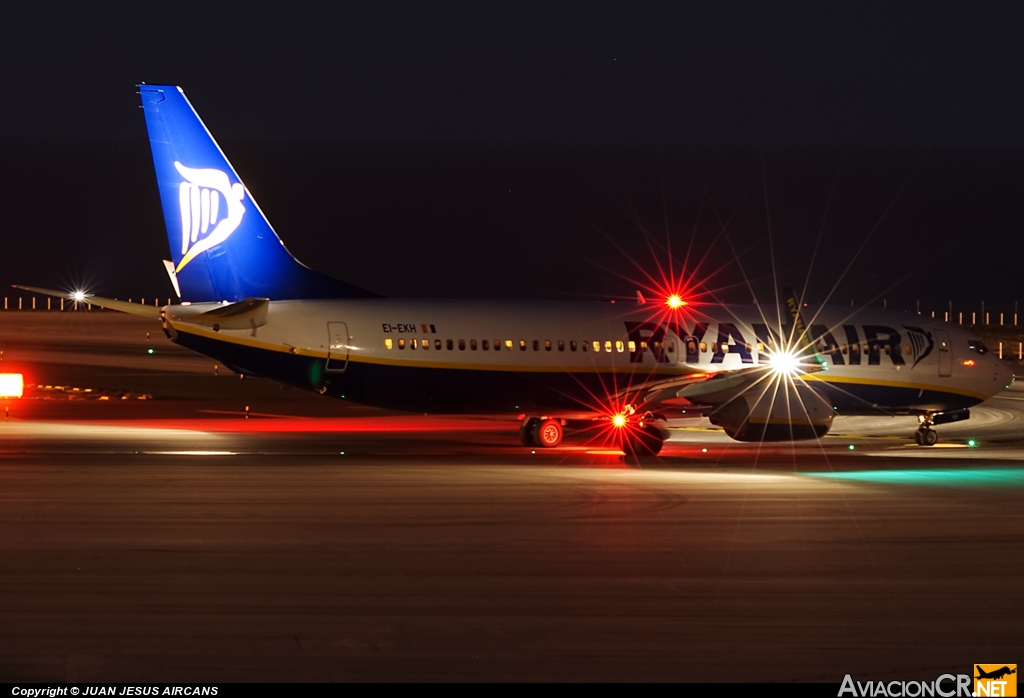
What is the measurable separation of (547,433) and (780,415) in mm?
5438

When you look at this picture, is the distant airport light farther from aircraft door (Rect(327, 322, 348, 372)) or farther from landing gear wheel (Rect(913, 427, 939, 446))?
landing gear wheel (Rect(913, 427, 939, 446))

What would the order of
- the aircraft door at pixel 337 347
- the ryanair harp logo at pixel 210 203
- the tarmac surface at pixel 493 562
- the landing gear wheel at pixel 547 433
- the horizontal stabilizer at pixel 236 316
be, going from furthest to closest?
the landing gear wheel at pixel 547 433
the ryanair harp logo at pixel 210 203
the aircraft door at pixel 337 347
the horizontal stabilizer at pixel 236 316
the tarmac surface at pixel 493 562

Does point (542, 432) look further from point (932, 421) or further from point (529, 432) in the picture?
point (932, 421)

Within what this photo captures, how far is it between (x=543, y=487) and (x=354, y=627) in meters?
11.0

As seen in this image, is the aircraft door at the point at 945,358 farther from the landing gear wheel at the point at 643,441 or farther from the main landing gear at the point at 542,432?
the main landing gear at the point at 542,432

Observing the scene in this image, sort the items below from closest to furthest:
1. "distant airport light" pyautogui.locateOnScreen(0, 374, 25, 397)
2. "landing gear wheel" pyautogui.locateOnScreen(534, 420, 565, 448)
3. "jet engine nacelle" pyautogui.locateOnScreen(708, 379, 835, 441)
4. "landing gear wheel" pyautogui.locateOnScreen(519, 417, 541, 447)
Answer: "jet engine nacelle" pyautogui.locateOnScreen(708, 379, 835, 441)
"landing gear wheel" pyautogui.locateOnScreen(534, 420, 565, 448)
"landing gear wheel" pyautogui.locateOnScreen(519, 417, 541, 447)
"distant airport light" pyautogui.locateOnScreen(0, 374, 25, 397)

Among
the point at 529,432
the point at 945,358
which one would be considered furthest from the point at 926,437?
the point at 529,432

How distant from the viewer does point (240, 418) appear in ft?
128

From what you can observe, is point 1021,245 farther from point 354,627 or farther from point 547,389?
point 354,627

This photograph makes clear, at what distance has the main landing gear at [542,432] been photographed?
32938 millimetres

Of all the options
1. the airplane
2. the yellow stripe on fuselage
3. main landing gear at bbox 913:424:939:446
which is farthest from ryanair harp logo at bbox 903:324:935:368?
main landing gear at bbox 913:424:939:446

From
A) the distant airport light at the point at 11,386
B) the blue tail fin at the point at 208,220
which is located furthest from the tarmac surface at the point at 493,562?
the distant airport light at the point at 11,386

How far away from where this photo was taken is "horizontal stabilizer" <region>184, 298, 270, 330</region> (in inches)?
1220

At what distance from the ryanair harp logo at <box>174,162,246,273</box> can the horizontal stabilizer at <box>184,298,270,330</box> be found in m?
2.24
